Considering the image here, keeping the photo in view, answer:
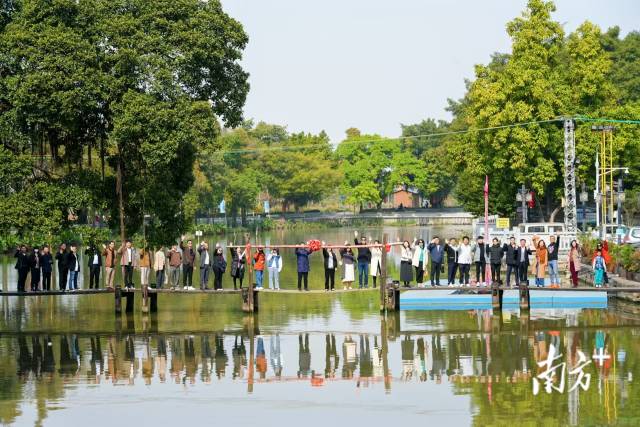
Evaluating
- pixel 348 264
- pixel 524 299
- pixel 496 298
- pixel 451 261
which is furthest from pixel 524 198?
pixel 524 299

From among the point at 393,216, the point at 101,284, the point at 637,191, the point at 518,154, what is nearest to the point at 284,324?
the point at 101,284

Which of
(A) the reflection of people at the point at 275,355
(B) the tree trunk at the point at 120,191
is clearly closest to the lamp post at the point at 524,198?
(B) the tree trunk at the point at 120,191

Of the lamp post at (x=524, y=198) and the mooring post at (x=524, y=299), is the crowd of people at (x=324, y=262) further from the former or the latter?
the lamp post at (x=524, y=198)

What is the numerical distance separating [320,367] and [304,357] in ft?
5.64

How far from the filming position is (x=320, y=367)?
29.5 metres

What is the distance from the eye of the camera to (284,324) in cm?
3806

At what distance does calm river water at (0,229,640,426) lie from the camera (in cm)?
2411

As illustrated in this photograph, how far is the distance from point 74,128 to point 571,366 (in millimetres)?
20205

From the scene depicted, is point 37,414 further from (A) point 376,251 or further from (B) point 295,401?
(A) point 376,251

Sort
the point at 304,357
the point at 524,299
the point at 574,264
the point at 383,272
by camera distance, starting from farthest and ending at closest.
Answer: the point at 574,264, the point at 524,299, the point at 383,272, the point at 304,357

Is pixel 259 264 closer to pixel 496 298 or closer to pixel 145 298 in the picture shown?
pixel 145 298

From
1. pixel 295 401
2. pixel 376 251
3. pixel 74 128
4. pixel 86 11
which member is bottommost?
pixel 295 401

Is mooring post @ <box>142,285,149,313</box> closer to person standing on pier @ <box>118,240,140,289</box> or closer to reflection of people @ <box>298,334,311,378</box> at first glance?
person standing on pier @ <box>118,240,140,289</box>

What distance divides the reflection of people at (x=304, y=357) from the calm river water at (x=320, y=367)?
0.07m
